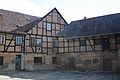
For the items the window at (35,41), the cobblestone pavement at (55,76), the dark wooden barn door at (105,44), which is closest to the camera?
the cobblestone pavement at (55,76)

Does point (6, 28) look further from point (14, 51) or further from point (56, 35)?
point (56, 35)

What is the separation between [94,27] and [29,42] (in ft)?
29.5

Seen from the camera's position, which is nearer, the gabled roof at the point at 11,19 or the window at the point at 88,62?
the gabled roof at the point at 11,19

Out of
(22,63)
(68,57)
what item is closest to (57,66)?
(68,57)

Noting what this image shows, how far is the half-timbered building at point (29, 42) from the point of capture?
21688 millimetres

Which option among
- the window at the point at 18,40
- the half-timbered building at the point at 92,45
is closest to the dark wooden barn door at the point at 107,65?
the half-timbered building at the point at 92,45

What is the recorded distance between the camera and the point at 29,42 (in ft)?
77.5

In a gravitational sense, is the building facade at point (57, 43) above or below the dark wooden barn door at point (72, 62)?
above

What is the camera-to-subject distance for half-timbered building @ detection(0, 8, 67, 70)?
2169cm

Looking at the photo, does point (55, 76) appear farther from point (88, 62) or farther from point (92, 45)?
point (92, 45)

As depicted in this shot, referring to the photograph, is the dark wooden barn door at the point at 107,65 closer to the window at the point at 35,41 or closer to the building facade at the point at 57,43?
the building facade at the point at 57,43

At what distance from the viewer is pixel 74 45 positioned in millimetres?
24531

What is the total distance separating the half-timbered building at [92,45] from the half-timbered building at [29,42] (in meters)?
1.58

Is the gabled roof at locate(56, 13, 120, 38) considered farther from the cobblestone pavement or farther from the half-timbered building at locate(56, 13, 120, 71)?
the cobblestone pavement
